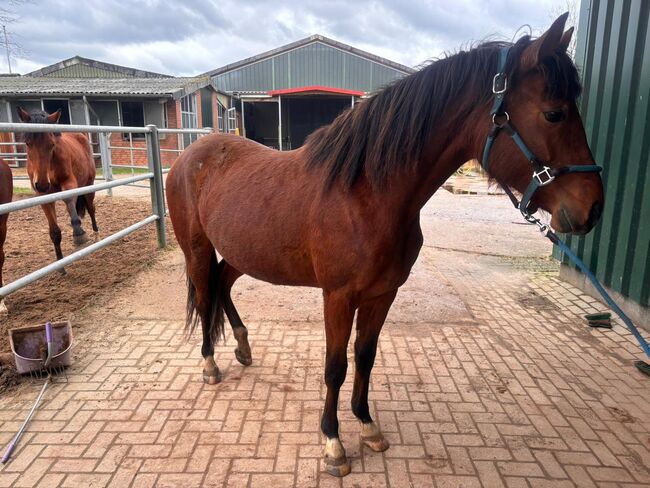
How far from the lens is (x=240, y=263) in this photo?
2.61 metres

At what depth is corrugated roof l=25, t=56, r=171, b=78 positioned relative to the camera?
2397 centimetres

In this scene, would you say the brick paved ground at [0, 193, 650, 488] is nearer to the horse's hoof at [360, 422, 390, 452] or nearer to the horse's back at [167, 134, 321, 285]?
the horse's hoof at [360, 422, 390, 452]

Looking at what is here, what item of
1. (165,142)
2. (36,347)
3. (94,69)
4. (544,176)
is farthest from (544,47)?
(94,69)

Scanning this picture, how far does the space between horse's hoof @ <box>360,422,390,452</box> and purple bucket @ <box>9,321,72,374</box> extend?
2.15 metres

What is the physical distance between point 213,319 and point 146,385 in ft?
2.02

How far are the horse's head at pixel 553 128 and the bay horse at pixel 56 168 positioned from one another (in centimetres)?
492

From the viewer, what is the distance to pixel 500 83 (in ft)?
5.37

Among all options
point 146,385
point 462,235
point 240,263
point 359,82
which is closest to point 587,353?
point 240,263

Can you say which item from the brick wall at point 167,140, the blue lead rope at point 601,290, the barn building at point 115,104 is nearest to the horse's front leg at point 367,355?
the blue lead rope at point 601,290

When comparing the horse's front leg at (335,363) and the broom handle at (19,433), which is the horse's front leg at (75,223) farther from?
the horse's front leg at (335,363)

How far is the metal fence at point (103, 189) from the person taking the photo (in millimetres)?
2961

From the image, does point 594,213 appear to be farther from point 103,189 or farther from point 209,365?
point 103,189

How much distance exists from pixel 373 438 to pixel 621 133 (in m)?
3.75

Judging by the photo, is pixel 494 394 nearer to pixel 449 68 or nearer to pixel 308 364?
pixel 308 364
